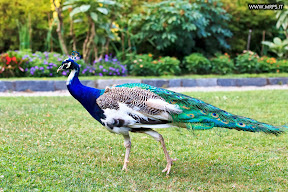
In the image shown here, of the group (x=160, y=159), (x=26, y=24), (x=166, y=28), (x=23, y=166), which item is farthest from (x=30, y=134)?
(x=26, y=24)

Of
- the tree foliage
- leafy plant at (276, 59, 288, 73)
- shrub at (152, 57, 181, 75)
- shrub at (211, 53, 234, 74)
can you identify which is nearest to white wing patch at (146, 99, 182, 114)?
shrub at (152, 57, 181, 75)

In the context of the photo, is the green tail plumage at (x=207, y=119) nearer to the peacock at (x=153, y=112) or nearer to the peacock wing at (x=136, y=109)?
the peacock at (x=153, y=112)

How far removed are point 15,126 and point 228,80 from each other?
6994 mm

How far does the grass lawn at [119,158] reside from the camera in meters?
3.69

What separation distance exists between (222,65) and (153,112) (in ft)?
29.1

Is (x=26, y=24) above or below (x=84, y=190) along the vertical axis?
above

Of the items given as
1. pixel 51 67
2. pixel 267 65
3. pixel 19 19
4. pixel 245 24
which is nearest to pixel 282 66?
pixel 267 65

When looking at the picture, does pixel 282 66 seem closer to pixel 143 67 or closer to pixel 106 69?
pixel 143 67

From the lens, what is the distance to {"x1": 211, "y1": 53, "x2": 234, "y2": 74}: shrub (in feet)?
40.2

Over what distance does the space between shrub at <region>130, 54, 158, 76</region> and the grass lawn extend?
4883mm

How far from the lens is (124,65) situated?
38.9 feet

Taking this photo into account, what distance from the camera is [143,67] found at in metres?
11.6

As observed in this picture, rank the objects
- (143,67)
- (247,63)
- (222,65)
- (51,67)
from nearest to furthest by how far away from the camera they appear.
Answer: (51,67) → (143,67) → (222,65) → (247,63)

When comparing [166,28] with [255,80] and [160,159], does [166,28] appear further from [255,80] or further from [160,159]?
[160,159]
